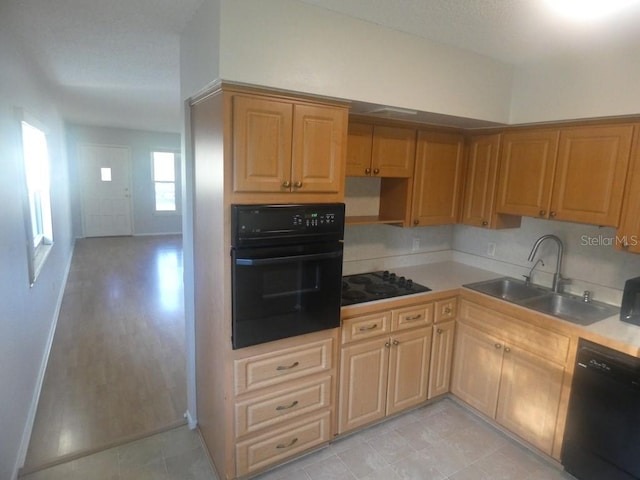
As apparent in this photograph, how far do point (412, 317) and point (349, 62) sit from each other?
5.26 feet

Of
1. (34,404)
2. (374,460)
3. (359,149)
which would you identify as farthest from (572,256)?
(34,404)

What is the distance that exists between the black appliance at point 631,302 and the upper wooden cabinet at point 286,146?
1.70m

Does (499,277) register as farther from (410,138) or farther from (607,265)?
(410,138)

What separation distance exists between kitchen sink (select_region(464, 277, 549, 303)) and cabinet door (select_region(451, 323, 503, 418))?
0.33 m

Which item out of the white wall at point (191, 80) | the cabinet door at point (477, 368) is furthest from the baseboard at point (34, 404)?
the cabinet door at point (477, 368)

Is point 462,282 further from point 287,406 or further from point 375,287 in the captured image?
point 287,406

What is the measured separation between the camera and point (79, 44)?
2490 mm

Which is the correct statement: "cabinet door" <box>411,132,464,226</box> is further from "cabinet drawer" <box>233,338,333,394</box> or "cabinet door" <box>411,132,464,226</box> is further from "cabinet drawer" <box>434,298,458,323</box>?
"cabinet drawer" <box>233,338,333,394</box>

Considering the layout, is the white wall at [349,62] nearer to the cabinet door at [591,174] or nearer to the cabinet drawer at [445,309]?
the cabinet door at [591,174]

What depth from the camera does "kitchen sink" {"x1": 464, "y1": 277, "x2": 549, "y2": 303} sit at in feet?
9.02

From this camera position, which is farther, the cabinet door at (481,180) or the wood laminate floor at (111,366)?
the cabinet door at (481,180)

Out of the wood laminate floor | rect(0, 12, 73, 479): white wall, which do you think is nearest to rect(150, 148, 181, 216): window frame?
the wood laminate floor

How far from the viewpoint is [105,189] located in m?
8.48

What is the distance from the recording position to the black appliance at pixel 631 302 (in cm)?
209
